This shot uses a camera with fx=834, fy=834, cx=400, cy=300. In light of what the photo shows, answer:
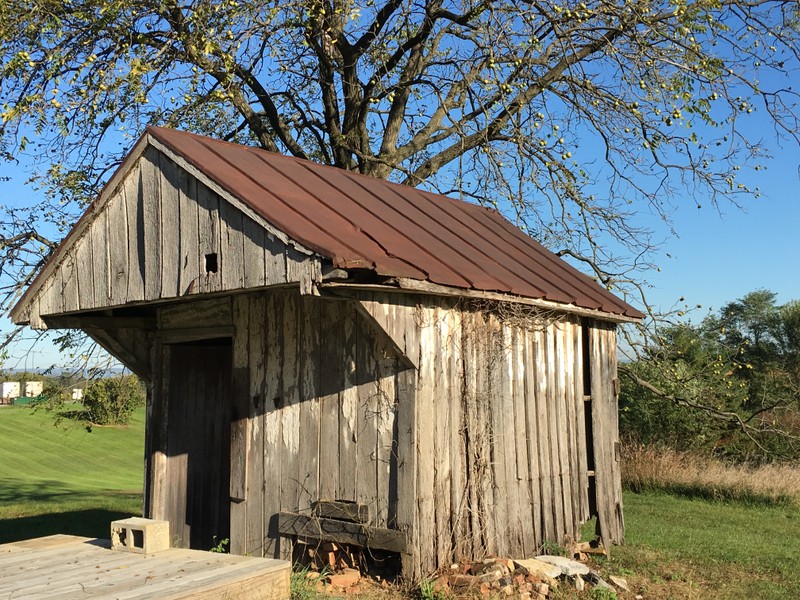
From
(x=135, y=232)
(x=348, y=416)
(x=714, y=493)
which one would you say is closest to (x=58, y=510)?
(x=135, y=232)

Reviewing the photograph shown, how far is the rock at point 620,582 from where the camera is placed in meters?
7.77

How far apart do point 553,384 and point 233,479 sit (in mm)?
3530

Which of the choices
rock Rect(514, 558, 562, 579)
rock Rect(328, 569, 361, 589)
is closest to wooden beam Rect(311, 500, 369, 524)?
rock Rect(328, 569, 361, 589)

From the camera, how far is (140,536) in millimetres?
6340

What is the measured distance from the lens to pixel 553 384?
29.7 feet

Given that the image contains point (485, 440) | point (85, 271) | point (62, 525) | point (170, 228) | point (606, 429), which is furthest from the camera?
point (62, 525)

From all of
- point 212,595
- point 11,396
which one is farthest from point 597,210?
point 11,396

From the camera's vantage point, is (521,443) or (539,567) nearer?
(539,567)

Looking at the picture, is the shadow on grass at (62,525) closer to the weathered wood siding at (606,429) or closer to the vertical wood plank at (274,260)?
the weathered wood siding at (606,429)

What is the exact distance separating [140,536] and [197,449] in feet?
9.73

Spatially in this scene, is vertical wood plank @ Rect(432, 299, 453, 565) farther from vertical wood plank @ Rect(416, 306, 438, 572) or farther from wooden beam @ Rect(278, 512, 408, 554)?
wooden beam @ Rect(278, 512, 408, 554)

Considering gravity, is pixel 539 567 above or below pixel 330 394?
below

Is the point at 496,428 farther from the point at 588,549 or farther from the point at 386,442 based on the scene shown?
the point at 588,549

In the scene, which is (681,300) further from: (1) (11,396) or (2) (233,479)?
(1) (11,396)
